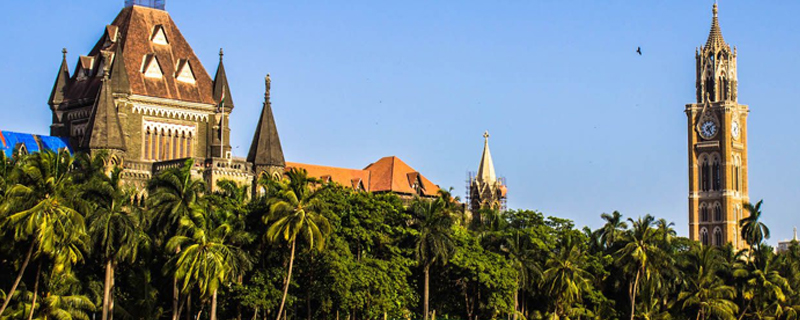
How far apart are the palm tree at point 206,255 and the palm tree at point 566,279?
24.5 meters

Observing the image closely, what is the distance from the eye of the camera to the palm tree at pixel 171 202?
7369 cm

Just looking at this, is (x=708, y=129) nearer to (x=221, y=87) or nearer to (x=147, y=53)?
(x=221, y=87)

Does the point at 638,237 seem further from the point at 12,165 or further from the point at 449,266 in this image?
the point at 12,165

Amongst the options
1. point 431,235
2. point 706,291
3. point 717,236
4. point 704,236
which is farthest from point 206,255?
point 704,236

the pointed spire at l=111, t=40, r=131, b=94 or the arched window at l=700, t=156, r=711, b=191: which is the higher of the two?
the arched window at l=700, t=156, r=711, b=191

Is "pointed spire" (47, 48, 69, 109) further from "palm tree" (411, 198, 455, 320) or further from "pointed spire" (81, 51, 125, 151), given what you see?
A: "palm tree" (411, 198, 455, 320)

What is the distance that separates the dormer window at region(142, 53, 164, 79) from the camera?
101000 mm

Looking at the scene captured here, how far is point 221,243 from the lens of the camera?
7325 centimetres

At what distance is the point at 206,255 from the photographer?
70.6 metres

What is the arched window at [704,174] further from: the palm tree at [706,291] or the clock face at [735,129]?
the palm tree at [706,291]

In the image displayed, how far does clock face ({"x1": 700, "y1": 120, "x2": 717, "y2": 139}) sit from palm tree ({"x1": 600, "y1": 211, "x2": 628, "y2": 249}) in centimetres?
8053

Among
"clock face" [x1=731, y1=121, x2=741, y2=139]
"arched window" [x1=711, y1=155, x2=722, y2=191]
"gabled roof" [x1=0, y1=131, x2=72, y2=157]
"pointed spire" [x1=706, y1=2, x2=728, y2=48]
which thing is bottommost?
"gabled roof" [x1=0, y1=131, x2=72, y2=157]

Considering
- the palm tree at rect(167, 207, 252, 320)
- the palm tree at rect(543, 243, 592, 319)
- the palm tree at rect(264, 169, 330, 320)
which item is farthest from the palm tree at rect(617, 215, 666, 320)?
the palm tree at rect(167, 207, 252, 320)

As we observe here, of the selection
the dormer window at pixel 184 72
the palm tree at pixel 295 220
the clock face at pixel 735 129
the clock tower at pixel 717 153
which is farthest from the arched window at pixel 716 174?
the palm tree at pixel 295 220
